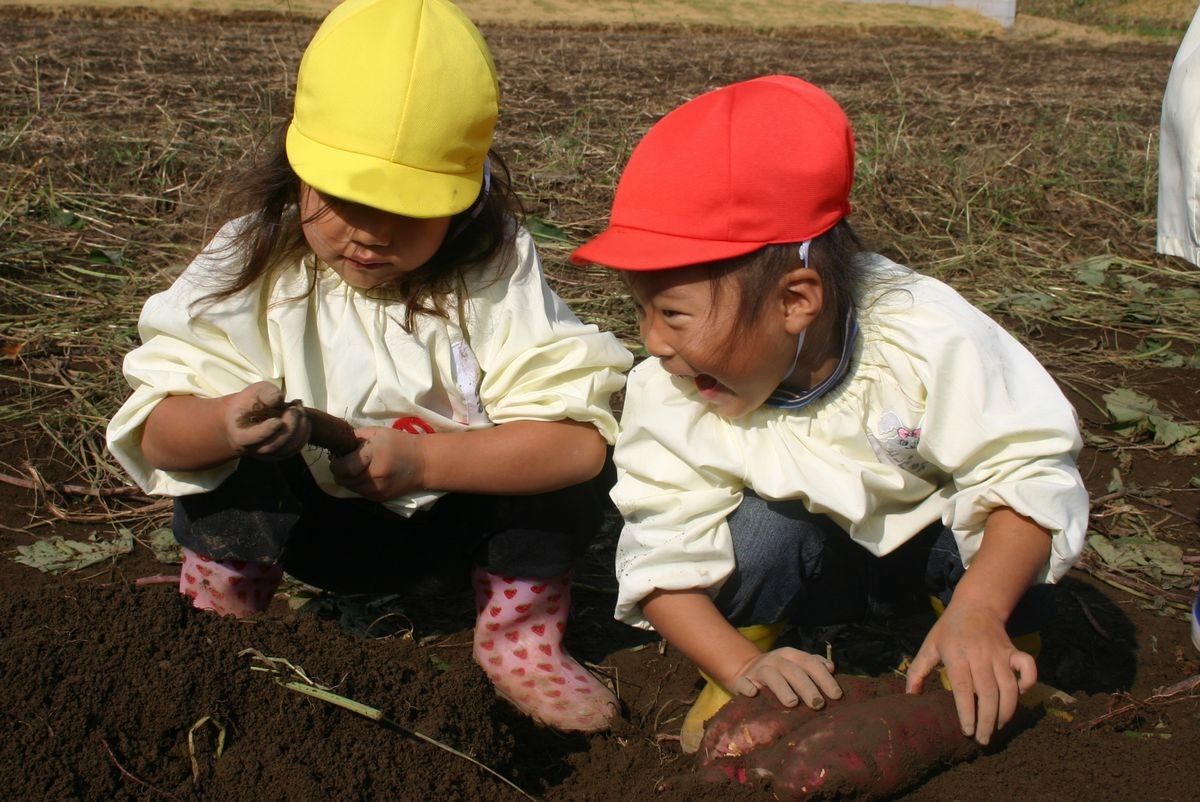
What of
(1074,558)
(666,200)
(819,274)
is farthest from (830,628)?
(666,200)

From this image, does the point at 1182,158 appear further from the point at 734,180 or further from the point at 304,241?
the point at 304,241

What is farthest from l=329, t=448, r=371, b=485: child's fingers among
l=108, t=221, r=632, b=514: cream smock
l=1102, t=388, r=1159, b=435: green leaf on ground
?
l=1102, t=388, r=1159, b=435: green leaf on ground

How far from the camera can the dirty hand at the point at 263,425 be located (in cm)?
188

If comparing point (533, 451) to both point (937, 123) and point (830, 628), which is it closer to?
point (830, 628)

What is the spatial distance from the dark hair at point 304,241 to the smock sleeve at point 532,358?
6 cm

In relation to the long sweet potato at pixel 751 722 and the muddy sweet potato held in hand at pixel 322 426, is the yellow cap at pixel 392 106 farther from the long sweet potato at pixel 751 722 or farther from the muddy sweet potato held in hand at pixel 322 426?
the long sweet potato at pixel 751 722

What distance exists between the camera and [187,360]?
2148 millimetres

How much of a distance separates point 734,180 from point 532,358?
535 mm

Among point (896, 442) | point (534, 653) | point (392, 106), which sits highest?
point (392, 106)

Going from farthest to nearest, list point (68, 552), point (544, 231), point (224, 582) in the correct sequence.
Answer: point (544, 231) < point (68, 552) < point (224, 582)

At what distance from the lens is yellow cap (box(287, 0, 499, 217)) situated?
199 centimetres

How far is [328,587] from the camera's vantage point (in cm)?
249

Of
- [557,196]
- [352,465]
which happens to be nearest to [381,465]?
[352,465]

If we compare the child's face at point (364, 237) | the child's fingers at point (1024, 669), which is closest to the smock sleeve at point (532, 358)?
the child's face at point (364, 237)
